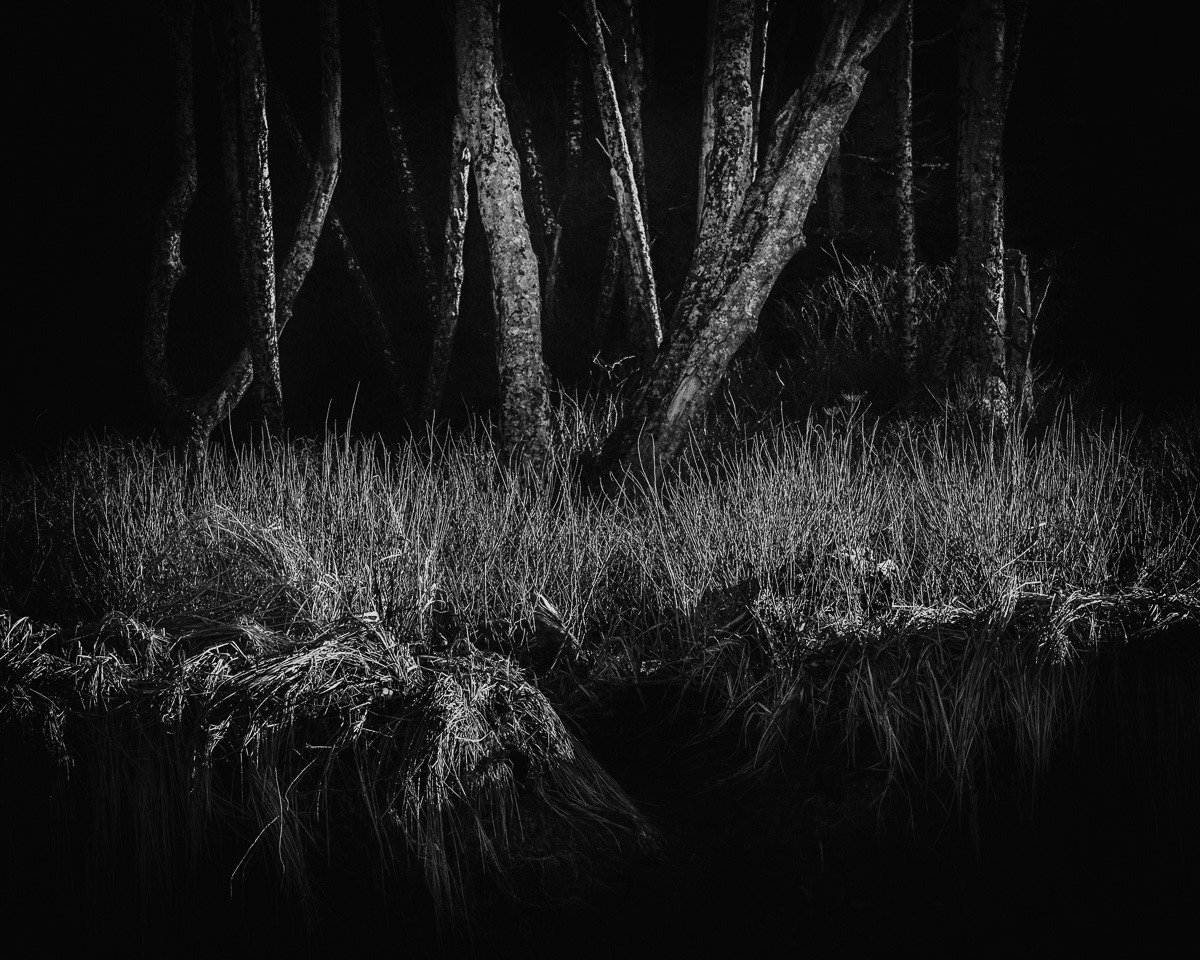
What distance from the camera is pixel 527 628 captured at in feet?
12.6

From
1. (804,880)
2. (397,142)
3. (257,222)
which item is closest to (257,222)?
(257,222)

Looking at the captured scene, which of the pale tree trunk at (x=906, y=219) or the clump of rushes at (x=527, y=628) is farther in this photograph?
the pale tree trunk at (x=906, y=219)

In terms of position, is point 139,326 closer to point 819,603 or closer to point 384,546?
point 384,546

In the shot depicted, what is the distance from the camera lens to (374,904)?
2.89m

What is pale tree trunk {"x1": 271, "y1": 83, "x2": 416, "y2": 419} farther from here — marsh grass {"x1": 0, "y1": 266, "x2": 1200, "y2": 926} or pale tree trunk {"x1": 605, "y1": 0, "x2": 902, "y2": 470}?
pale tree trunk {"x1": 605, "y1": 0, "x2": 902, "y2": 470}

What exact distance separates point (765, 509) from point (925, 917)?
1.82m

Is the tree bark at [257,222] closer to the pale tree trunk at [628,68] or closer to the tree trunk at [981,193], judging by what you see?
the pale tree trunk at [628,68]

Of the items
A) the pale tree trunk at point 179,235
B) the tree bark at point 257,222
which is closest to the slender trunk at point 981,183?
the tree bark at point 257,222

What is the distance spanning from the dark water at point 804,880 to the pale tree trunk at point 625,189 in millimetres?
4451

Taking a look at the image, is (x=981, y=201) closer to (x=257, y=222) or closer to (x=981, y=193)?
(x=981, y=193)

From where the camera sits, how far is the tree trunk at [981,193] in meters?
5.96

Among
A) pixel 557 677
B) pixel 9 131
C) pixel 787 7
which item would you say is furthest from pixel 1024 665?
pixel 9 131

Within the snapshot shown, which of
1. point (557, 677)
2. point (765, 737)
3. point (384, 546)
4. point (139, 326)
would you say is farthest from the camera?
point (139, 326)

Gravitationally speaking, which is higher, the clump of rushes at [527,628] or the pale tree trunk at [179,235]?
the pale tree trunk at [179,235]
